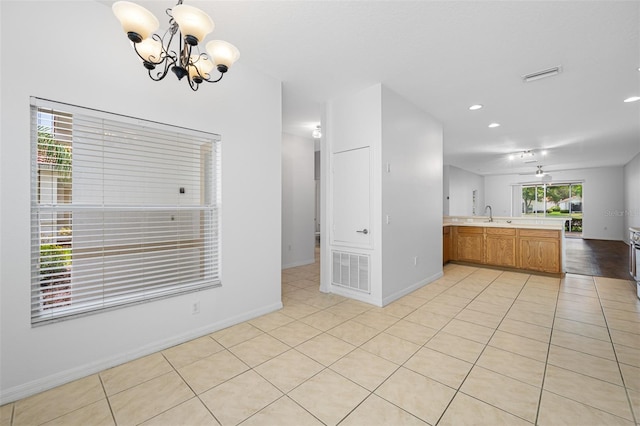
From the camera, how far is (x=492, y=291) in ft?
13.6

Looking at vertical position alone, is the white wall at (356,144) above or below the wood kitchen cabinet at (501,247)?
above

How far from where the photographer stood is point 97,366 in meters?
2.12

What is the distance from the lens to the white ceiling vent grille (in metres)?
3.69

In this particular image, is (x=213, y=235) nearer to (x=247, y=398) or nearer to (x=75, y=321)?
(x=75, y=321)

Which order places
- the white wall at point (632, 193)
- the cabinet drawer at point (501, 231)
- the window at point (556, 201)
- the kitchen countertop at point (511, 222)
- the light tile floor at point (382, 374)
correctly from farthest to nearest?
1. the window at point (556, 201)
2. the white wall at point (632, 193)
3. the cabinet drawer at point (501, 231)
4. the kitchen countertop at point (511, 222)
5. the light tile floor at point (382, 374)

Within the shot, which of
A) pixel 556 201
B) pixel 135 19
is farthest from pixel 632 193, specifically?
pixel 135 19

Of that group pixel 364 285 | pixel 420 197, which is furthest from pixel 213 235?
pixel 420 197

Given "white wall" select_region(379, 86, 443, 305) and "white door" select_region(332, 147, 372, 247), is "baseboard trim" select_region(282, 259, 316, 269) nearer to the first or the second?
"white door" select_region(332, 147, 372, 247)

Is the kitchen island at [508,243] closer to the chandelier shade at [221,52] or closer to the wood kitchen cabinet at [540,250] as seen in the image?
the wood kitchen cabinet at [540,250]

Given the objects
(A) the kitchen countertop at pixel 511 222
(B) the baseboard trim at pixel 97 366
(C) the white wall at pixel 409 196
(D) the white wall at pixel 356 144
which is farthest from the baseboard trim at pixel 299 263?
(A) the kitchen countertop at pixel 511 222

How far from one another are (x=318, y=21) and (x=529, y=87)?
3.02 meters

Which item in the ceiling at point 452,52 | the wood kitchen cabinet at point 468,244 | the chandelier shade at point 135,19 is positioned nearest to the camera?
the chandelier shade at point 135,19

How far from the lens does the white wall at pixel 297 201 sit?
229 inches

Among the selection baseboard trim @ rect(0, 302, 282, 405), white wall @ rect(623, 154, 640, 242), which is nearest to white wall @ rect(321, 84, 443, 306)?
baseboard trim @ rect(0, 302, 282, 405)
